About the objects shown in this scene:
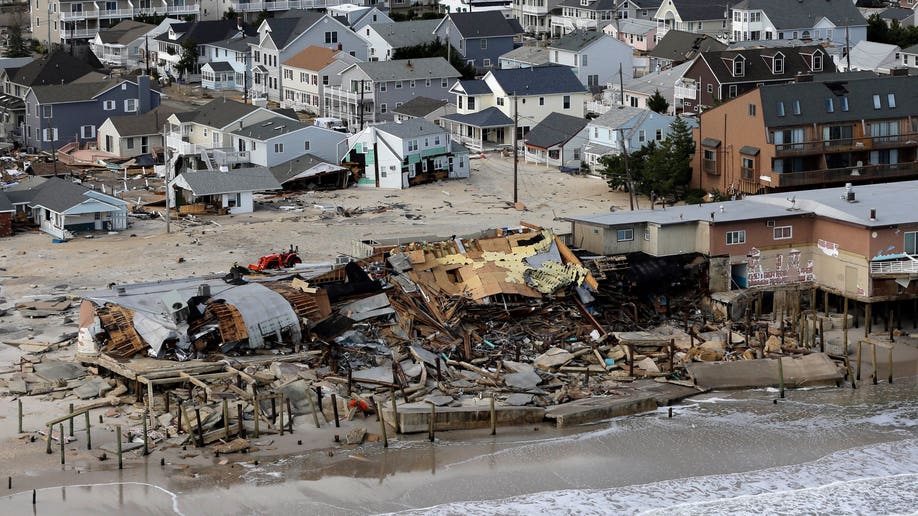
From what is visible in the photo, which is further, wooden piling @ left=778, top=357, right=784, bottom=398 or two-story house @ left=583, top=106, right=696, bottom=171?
two-story house @ left=583, top=106, right=696, bottom=171

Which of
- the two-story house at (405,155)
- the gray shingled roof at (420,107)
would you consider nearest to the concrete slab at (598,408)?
the two-story house at (405,155)

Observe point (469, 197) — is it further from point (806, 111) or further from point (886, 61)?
point (886, 61)

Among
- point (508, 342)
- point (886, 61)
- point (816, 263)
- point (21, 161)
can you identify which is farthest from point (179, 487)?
point (886, 61)

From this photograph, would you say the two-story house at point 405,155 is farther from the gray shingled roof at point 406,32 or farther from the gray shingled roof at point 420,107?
the gray shingled roof at point 406,32

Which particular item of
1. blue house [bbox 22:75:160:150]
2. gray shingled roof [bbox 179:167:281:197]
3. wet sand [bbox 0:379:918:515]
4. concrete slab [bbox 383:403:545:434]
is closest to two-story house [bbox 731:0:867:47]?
blue house [bbox 22:75:160:150]

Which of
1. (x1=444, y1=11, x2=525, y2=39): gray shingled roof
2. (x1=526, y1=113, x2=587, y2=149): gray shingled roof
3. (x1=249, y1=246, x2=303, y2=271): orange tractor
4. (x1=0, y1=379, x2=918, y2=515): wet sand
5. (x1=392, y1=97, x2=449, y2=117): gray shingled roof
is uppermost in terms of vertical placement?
(x1=444, y1=11, x2=525, y2=39): gray shingled roof

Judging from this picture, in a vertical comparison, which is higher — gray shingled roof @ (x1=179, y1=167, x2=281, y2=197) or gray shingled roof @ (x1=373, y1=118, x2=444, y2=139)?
gray shingled roof @ (x1=373, y1=118, x2=444, y2=139)

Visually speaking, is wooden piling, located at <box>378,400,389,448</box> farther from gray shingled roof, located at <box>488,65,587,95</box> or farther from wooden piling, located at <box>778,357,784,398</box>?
gray shingled roof, located at <box>488,65,587,95</box>
